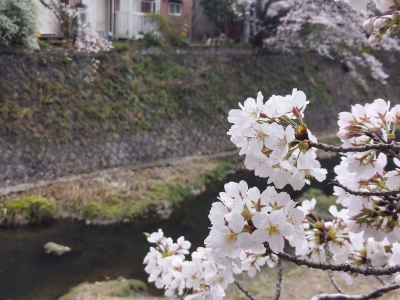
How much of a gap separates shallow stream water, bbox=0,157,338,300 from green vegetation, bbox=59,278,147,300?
13 centimetres

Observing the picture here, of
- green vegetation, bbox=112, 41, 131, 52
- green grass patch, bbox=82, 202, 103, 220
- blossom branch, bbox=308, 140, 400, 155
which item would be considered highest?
green vegetation, bbox=112, 41, 131, 52

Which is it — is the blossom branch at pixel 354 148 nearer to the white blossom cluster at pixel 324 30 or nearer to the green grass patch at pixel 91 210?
the green grass patch at pixel 91 210

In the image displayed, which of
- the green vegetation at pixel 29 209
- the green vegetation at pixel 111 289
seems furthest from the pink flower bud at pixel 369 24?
the green vegetation at pixel 29 209

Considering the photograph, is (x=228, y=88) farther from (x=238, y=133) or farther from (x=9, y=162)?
(x=238, y=133)

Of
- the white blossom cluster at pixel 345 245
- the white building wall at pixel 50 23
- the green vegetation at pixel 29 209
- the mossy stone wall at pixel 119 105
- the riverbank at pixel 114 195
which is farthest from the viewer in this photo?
the white building wall at pixel 50 23

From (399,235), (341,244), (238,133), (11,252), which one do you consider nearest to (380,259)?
(341,244)

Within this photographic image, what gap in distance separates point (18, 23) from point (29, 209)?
3893 mm

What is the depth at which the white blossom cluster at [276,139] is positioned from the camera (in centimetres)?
114

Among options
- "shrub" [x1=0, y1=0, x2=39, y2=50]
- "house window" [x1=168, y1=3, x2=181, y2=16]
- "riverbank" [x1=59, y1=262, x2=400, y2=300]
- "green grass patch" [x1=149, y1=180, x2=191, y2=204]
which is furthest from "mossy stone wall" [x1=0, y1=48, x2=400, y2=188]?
"riverbank" [x1=59, y1=262, x2=400, y2=300]

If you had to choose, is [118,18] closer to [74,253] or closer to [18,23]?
[18,23]

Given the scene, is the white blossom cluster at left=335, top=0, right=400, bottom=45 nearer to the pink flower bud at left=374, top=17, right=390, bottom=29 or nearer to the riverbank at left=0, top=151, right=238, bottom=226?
the pink flower bud at left=374, top=17, right=390, bottom=29

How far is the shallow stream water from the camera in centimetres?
581

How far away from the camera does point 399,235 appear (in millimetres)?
1534

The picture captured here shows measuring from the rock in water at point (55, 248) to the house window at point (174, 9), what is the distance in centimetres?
1010
